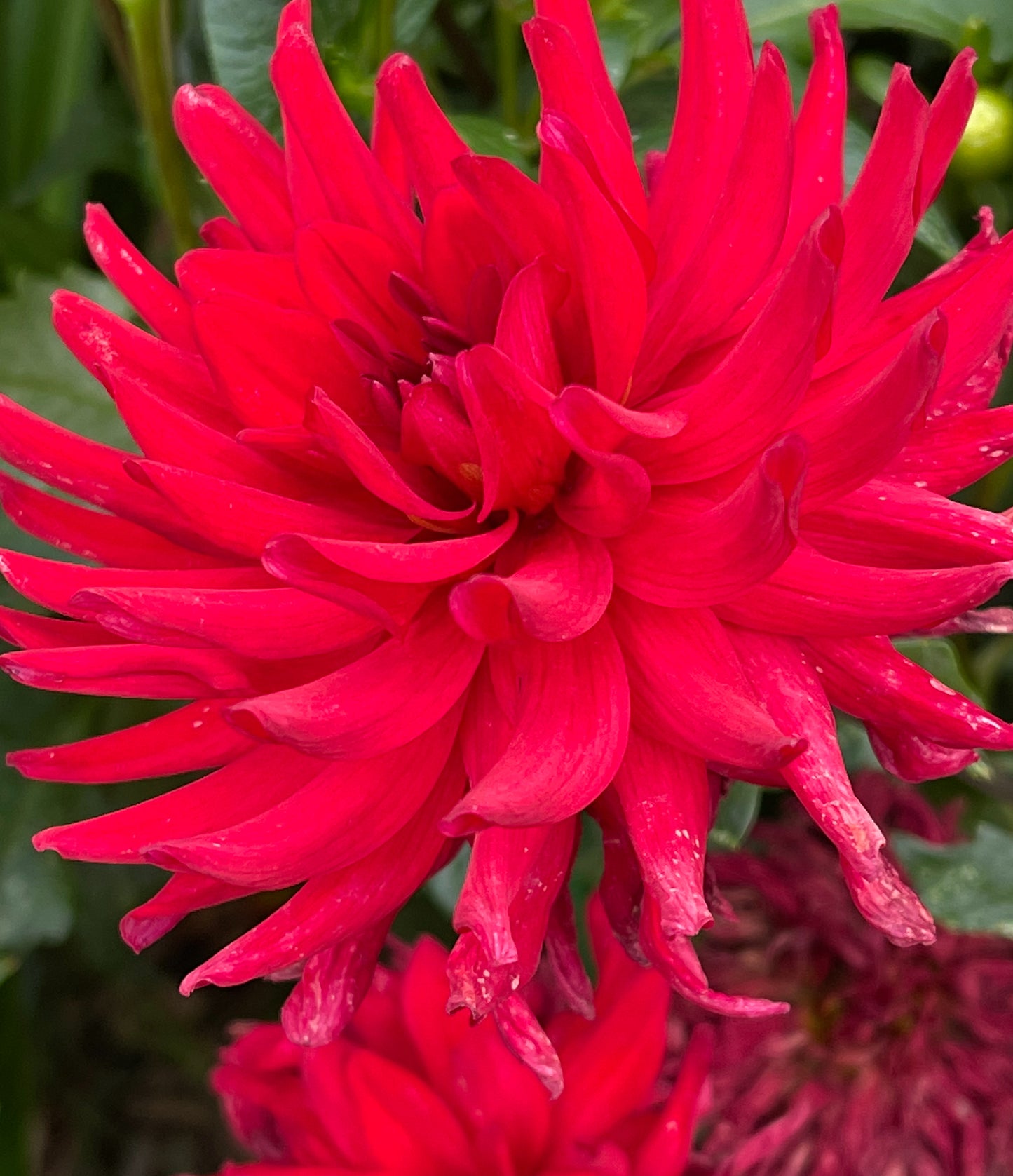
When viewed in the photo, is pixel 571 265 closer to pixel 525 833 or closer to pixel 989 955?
pixel 525 833

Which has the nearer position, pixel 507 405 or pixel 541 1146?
pixel 507 405

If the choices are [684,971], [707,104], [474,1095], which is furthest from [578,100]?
[474,1095]

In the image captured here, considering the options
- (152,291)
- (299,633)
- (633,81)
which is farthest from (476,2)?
(299,633)

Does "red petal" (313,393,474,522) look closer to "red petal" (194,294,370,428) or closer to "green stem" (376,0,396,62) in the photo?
"red petal" (194,294,370,428)

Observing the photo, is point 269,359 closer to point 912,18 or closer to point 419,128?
point 419,128

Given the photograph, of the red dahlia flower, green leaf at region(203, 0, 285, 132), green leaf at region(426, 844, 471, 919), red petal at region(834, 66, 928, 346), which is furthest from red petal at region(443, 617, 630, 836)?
green leaf at region(203, 0, 285, 132)
